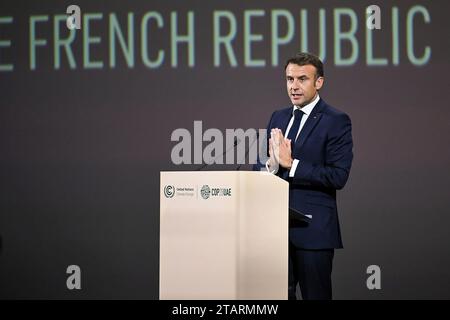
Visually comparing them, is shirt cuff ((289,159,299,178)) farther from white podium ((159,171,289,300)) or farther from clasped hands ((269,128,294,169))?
white podium ((159,171,289,300))

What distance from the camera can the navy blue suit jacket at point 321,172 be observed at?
3.27 m

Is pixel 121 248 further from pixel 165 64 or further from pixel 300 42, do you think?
pixel 300 42

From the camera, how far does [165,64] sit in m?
4.70

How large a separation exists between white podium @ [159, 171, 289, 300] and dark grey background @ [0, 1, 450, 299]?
1939mm

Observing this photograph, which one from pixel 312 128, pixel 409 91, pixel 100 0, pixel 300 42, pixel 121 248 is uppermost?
pixel 100 0

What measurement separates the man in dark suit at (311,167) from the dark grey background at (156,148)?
3.42 ft

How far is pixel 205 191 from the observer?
8.51 ft

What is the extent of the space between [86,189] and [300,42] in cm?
177

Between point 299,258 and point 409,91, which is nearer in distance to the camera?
point 299,258

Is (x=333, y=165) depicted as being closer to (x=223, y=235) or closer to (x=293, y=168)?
(x=293, y=168)

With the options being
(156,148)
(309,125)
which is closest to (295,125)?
(309,125)

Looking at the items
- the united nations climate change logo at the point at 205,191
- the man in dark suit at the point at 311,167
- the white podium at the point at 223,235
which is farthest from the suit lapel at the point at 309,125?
the united nations climate change logo at the point at 205,191
